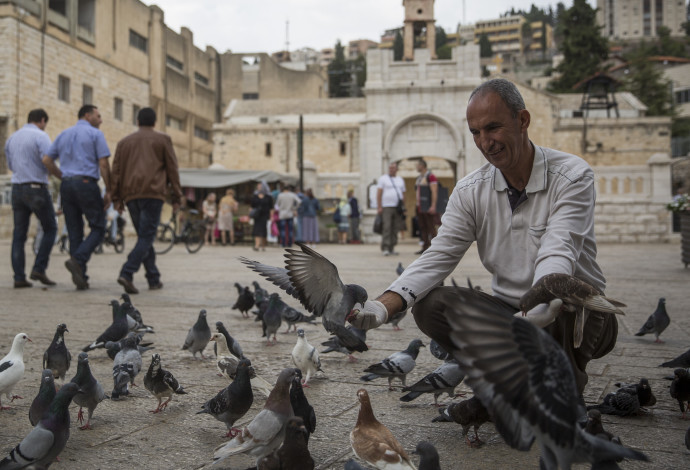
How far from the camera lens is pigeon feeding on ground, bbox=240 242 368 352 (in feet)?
9.00

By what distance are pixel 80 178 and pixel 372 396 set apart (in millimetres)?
5478

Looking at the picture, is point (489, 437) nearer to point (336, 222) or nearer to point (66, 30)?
point (336, 222)

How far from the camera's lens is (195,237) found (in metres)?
17.7

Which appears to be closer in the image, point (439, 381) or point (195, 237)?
point (439, 381)

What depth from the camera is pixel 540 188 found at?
8.91ft

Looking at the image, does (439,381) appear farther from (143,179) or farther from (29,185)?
(29,185)

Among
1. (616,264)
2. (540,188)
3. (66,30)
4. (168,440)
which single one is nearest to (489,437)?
(540,188)

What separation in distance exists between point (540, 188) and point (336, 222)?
68.3 feet

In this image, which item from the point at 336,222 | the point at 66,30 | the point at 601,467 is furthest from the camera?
the point at 66,30

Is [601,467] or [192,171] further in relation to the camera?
[192,171]

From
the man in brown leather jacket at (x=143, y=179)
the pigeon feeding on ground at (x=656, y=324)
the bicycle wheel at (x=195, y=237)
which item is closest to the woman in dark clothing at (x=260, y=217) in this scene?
the bicycle wheel at (x=195, y=237)

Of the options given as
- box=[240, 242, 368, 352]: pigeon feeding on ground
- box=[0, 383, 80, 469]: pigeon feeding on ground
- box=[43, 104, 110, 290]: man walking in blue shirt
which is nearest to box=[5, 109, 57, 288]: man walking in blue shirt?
box=[43, 104, 110, 290]: man walking in blue shirt

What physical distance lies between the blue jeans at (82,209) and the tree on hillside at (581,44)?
154ft

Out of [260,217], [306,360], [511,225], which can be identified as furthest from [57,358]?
[260,217]
